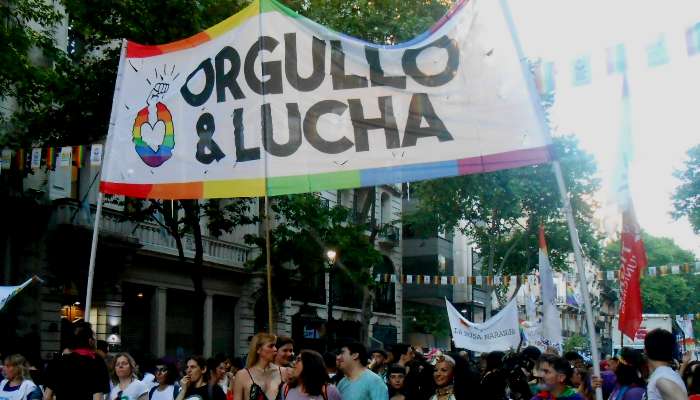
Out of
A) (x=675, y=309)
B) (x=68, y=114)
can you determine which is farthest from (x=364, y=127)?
(x=675, y=309)

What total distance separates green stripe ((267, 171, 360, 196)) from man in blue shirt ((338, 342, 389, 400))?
1657mm

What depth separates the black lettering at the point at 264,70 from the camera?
9664 mm

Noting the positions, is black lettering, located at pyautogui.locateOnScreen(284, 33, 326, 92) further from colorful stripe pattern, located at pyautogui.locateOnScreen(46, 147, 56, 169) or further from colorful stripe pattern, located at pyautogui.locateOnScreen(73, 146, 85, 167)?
colorful stripe pattern, located at pyautogui.locateOnScreen(46, 147, 56, 169)

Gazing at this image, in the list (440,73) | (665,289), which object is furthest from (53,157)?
(665,289)

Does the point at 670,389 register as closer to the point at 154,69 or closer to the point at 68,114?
the point at 154,69

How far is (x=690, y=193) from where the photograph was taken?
34188 mm

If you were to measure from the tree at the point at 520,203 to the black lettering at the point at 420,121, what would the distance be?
23962 mm

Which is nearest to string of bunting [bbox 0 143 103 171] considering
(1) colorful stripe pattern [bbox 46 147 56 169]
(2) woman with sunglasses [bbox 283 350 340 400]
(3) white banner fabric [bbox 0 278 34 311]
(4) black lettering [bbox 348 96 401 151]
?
(1) colorful stripe pattern [bbox 46 147 56 169]

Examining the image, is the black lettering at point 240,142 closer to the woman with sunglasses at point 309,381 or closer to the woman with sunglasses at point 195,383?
the woman with sunglasses at point 195,383

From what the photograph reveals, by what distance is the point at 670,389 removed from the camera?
21.2ft

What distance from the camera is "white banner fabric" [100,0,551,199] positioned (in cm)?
857

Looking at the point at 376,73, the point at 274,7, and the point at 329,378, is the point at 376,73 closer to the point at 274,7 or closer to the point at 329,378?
the point at 274,7

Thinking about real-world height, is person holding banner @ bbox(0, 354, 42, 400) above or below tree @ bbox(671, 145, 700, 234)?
below

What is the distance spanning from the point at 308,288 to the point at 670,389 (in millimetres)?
23599
